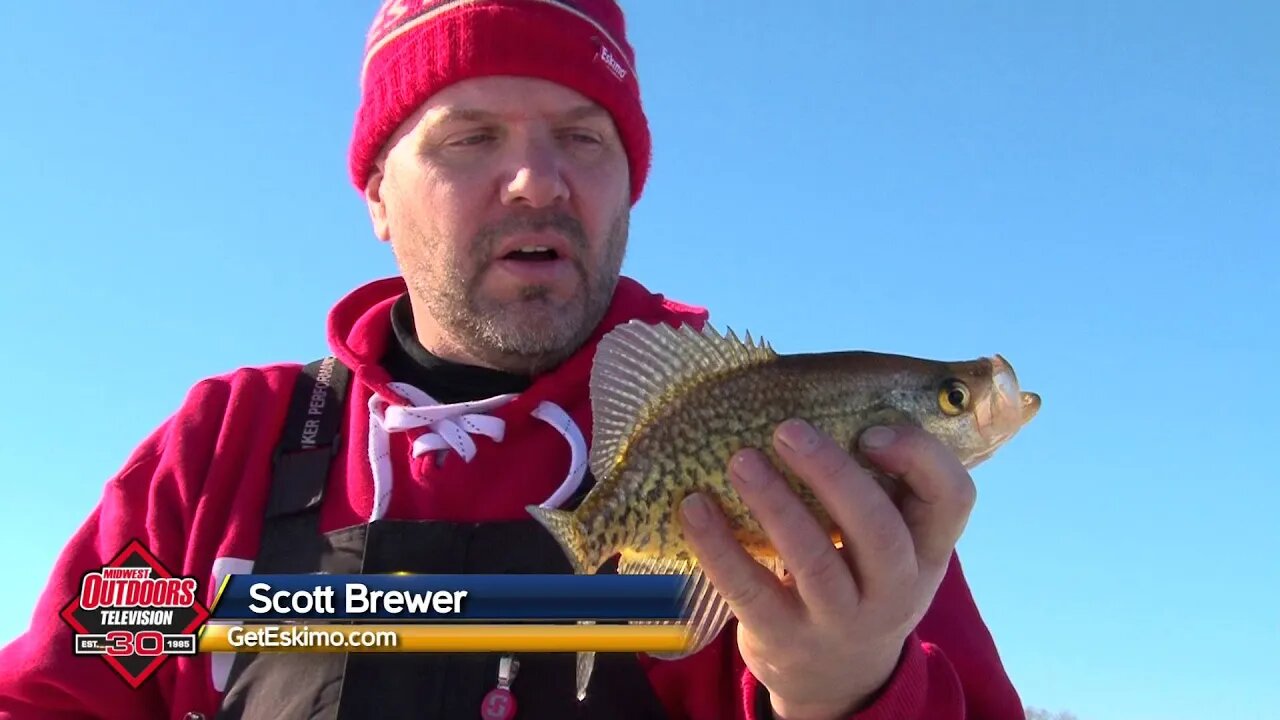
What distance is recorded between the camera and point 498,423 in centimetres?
454

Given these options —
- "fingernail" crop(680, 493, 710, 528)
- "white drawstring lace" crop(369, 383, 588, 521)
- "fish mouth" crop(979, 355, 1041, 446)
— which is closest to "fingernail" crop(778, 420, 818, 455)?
"fingernail" crop(680, 493, 710, 528)

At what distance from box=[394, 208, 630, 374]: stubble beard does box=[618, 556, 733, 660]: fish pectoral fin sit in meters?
1.75

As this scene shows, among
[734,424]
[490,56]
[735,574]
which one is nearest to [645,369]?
[734,424]

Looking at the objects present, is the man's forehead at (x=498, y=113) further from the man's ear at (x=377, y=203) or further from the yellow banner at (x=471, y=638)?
the yellow banner at (x=471, y=638)

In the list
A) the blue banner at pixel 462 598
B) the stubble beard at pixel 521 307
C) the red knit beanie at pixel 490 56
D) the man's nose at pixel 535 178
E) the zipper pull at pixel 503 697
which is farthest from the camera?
the red knit beanie at pixel 490 56

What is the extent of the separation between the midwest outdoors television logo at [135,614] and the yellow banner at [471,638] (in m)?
0.49

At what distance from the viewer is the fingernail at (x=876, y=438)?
2867 millimetres

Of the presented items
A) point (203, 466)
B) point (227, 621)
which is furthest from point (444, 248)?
point (227, 621)

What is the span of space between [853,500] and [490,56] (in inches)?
127

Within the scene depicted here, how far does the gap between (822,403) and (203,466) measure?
10.2 feet

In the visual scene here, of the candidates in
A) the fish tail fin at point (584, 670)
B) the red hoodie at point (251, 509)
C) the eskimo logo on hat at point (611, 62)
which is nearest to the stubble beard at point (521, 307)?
the red hoodie at point (251, 509)

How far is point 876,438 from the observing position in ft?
9.45

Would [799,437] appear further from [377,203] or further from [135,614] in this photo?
[377,203]

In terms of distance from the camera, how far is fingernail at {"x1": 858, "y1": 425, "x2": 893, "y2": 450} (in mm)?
2867
